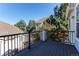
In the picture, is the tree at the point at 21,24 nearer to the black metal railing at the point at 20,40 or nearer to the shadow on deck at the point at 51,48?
the black metal railing at the point at 20,40

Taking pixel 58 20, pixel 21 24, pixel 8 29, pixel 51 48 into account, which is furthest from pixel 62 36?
pixel 8 29

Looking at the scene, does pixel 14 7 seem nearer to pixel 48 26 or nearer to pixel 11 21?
pixel 11 21

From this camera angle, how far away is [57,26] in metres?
6.27

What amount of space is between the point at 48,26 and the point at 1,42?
1.42 meters

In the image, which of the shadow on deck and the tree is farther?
the tree

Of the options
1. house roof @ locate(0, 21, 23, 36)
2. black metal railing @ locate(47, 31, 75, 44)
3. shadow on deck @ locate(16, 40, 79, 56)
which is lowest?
shadow on deck @ locate(16, 40, 79, 56)

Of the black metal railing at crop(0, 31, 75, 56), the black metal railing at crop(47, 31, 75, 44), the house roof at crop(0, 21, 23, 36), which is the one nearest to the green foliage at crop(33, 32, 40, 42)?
the black metal railing at crop(0, 31, 75, 56)

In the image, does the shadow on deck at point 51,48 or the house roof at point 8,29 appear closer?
the shadow on deck at point 51,48

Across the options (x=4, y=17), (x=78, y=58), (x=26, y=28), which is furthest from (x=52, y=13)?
(x=78, y=58)

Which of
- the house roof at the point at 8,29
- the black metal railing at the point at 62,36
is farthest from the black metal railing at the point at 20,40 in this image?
the house roof at the point at 8,29

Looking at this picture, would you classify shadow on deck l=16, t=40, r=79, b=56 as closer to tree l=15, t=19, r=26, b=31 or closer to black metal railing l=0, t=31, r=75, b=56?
black metal railing l=0, t=31, r=75, b=56

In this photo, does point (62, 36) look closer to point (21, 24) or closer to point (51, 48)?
point (51, 48)

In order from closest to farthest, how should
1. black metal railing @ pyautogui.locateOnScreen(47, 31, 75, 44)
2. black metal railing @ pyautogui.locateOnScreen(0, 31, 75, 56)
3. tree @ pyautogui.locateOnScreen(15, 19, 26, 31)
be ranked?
black metal railing @ pyautogui.locateOnScreen(0, 31, 75, 56) → tree @ pyautogui.locateOnScreen(15, 19, 26, 31) → black metal railing @ pyautogui.locateOnScreen(47, 31, 75, 44)

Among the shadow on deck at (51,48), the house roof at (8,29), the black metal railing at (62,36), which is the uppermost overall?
the house roof at (8,29)
